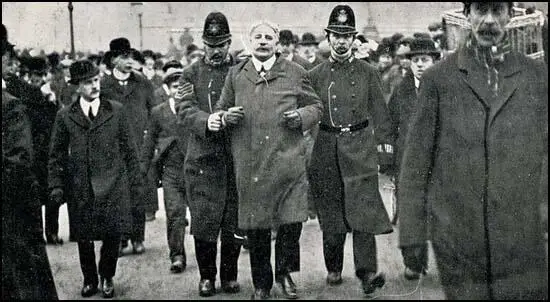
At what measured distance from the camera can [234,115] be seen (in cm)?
622

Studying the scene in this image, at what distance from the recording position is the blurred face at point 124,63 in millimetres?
9711

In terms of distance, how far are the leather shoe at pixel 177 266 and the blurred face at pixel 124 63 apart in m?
2.73

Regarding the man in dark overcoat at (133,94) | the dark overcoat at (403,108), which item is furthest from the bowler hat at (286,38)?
the dark overcoat at (403,108)

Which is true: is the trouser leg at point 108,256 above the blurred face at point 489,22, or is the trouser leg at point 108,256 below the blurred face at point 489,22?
below

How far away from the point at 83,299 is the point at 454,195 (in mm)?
3856

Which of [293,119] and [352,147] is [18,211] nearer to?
[293,119]

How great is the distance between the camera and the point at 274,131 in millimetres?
6215

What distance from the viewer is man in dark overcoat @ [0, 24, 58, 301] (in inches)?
199

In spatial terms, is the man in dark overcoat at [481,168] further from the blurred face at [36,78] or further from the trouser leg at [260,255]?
the blurred face at [36,78]

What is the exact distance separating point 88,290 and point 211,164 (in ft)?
4.74

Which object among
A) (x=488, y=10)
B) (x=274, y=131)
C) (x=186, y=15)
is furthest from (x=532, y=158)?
(x=186, y=15)

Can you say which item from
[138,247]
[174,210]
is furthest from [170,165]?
[138,247]

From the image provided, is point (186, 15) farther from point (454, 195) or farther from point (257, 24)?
point (454, 195)

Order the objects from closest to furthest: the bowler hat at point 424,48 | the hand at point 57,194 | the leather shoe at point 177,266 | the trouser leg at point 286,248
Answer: the trouser leg at point 286,248, the hand at point 57,194, the bowler hat at point 424,48, the leather shoe at point 177,266
